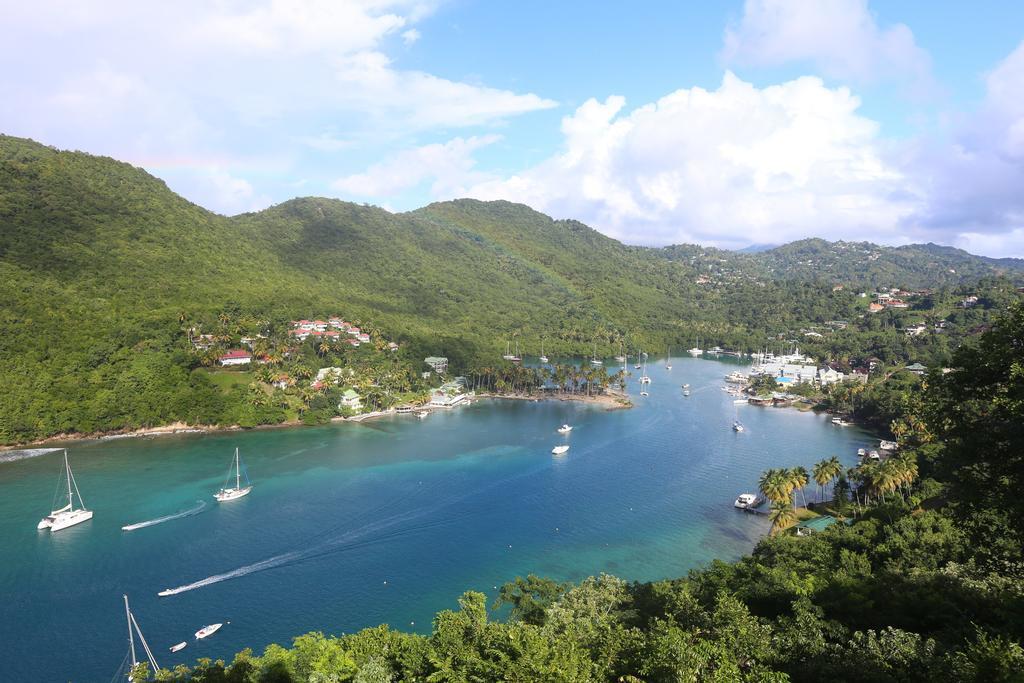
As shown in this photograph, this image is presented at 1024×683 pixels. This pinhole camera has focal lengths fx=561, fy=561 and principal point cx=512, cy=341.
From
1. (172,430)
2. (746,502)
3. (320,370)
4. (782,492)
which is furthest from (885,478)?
(172,430)

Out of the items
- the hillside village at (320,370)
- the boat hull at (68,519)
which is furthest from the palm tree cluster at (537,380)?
the boat hull at (68,519)

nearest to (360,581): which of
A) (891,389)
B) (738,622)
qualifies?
(738,622)

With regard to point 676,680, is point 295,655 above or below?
below

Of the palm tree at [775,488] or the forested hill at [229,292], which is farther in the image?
the forested hill at [229,292]

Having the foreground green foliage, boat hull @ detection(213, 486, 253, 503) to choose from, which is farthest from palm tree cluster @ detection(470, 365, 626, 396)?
the foreground green foliage

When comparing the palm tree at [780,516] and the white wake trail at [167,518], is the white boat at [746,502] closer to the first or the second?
the palm tree at [780,516]

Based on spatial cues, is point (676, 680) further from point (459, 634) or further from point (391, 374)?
point (391, 374)

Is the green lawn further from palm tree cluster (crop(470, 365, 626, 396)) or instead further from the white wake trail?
palm tree cluster (crop(470, 365, 626, 396))
